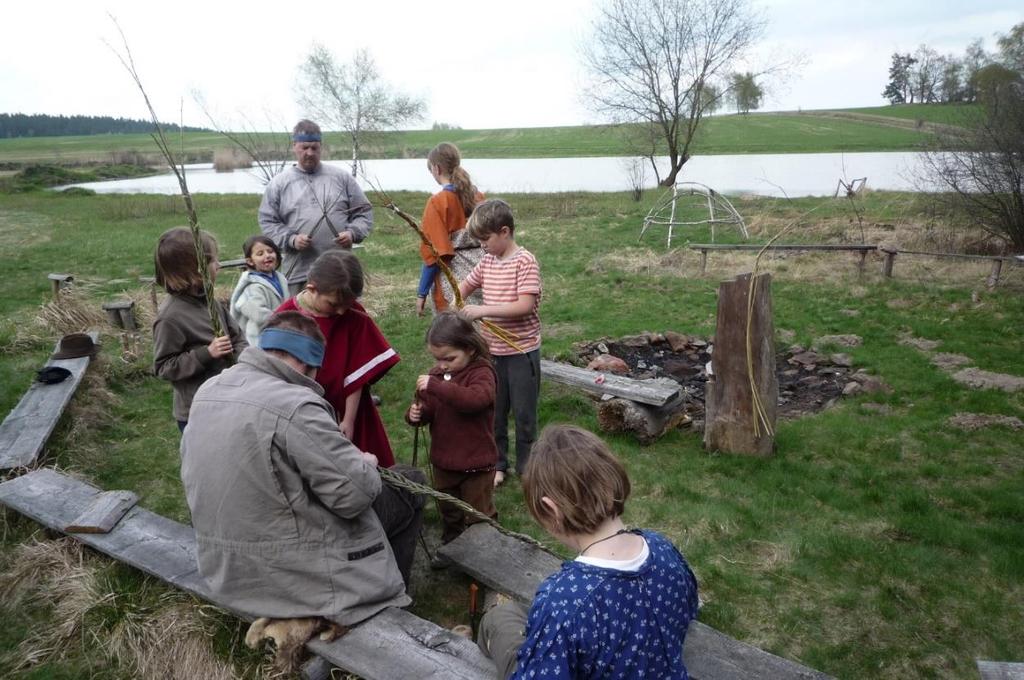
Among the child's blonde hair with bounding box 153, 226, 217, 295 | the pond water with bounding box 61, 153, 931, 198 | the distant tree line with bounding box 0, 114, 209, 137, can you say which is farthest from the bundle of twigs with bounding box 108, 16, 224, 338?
the distant tree line with bounding box 0, 114, 209, 137

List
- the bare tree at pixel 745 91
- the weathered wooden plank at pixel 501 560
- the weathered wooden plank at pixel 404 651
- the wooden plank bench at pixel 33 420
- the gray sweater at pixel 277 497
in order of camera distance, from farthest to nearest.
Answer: the bare tree at pixel 745 91 < the wooden plank bench at pixel 33 420 < the weathered wooden plank at pixel 501 560 < the weathered wooden plank at pixel 404 651 < the gray sweater at pixel 277 497

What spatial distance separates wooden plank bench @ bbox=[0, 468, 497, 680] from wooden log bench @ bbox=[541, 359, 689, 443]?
2790mm

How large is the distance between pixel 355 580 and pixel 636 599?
123 cm

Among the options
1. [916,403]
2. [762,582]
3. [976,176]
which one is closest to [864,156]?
[976,176]

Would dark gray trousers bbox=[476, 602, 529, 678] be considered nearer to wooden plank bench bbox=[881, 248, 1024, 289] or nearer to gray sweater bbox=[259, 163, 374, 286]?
gray sweater bbox=[259, 163, 374, 286]

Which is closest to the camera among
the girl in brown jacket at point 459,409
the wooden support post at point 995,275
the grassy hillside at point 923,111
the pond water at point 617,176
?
the girl in brown jacket at point 459,409

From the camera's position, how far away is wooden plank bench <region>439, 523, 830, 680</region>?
7.80ft

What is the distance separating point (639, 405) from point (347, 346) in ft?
8.23

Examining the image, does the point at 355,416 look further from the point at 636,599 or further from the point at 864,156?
the point at 864,156

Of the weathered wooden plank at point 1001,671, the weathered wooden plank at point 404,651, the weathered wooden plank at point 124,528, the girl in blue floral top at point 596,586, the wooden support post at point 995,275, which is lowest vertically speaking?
the weathered wooden plank at point 124,528

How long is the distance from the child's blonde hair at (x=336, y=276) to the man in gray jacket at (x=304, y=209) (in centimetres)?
151

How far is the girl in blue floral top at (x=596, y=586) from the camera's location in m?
1.60

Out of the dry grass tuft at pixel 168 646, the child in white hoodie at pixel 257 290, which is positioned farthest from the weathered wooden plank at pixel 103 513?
the child in white hoodie at pixel 257 290

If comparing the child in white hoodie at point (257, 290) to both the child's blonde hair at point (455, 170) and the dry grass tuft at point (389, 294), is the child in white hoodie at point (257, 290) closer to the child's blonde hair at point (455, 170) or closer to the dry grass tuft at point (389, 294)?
the child's blonde hair at point (455, 170)
